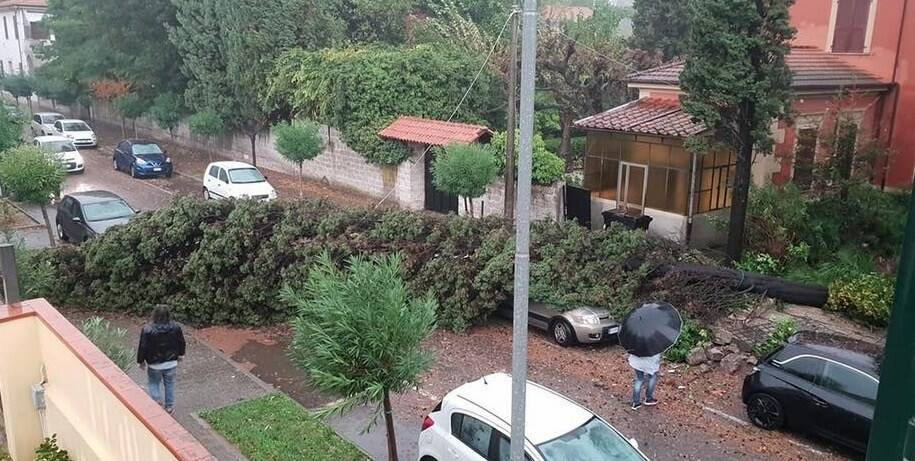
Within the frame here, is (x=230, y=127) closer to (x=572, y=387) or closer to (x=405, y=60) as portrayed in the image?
(x=405, y=60)

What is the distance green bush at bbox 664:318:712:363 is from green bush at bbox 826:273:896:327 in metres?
2.55

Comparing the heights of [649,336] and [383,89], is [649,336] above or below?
below

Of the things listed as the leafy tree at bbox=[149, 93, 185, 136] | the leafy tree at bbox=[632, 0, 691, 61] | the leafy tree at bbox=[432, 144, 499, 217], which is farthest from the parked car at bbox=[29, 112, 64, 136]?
the leafy tree at bbox=[632, 0, 691, 61]

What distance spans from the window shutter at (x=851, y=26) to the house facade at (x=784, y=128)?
0.03 metres

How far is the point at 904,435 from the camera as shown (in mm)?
2400

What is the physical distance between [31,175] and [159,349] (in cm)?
1243

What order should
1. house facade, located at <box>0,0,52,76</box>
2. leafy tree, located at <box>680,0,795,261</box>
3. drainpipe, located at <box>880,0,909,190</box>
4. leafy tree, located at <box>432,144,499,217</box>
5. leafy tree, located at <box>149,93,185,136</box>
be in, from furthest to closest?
house facade, located at <box>0,0,52,76</box> → leafy tree, located at <box>149,93,185,136</box> → leafy tree, located at <box>432,144,499,217</box> → drainpipe, located at <box>880,0,909,190</box> → leafy tree, located at <box>680,0,795,261</box>

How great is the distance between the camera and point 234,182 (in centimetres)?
2442

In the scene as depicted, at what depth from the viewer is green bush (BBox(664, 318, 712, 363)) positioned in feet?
41.4

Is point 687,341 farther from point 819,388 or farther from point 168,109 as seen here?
point 168,109

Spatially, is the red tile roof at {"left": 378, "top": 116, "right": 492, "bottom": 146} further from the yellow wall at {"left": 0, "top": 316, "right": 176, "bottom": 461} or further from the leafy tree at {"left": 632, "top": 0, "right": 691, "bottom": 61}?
the yellow wall at {"left": 0, "top": 316, "right": 176, "bottom": 461}

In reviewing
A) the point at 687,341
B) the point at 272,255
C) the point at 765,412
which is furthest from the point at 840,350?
the point at 272,255

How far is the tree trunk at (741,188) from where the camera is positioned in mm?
15020

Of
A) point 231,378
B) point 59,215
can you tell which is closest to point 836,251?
point 231,378
